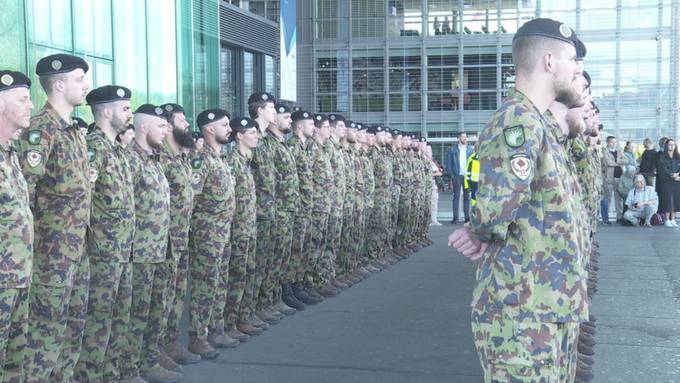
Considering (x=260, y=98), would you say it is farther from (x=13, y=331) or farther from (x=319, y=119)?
(x=13, y=331)

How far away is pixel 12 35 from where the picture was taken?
375 inches

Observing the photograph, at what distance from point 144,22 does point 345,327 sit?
28.4 feet

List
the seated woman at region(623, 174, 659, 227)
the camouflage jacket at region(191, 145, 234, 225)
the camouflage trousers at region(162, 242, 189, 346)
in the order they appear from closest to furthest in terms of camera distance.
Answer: the camouflage trousers at region(162, 242, 189, 346)
the camouflage jacket at region(191, 145, 234, 225)
the seated woman at region(623, 174, 659, 227)

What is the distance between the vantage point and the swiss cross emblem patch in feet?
8.10

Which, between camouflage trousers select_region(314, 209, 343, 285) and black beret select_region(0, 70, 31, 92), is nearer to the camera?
black beret select_region(0, 70, 31, 92)

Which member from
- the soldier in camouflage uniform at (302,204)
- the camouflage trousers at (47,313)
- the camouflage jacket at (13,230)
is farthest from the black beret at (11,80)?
the soldier in camouflage uniform at (302,204)

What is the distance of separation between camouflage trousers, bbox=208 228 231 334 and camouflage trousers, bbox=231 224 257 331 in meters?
0.16

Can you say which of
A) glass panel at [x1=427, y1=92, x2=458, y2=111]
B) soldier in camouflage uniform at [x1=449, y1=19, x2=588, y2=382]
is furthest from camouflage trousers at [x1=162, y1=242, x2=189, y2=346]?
glass panel at [x1=427, y1=92, x2=458, y2=111]

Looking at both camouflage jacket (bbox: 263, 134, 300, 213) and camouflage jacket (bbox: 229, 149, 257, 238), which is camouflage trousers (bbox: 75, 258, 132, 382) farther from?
camouflage jacket (bbox: 263, 134, 300, 213)

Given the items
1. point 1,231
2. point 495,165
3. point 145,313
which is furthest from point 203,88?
point 495,165

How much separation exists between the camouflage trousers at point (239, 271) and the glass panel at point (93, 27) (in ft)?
20.8

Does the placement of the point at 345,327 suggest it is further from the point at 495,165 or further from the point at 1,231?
the point at 495,165

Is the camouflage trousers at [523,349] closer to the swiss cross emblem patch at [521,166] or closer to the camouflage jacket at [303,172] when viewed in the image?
the swiss cross emblem patch at [521,166]

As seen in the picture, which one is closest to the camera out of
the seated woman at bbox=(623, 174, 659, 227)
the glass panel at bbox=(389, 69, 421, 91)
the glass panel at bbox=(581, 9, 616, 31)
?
the seated woman at bbox=(623, 174, 659, 227)
